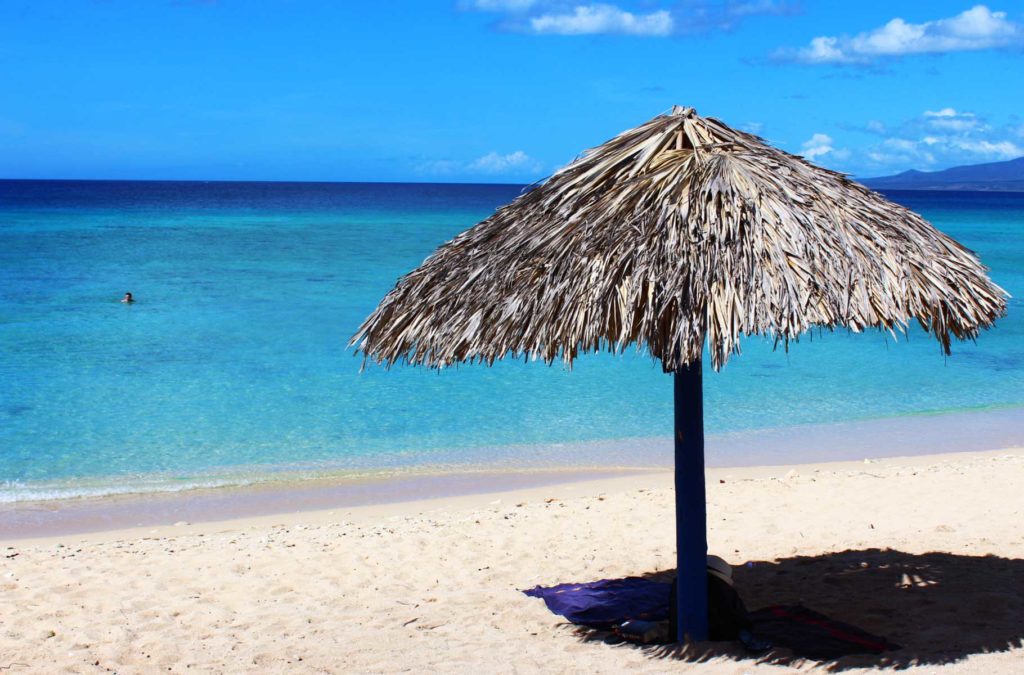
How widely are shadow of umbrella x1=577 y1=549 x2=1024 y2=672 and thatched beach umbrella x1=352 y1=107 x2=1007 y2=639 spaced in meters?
0.70

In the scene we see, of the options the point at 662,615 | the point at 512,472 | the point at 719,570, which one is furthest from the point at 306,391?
the point at 719,570

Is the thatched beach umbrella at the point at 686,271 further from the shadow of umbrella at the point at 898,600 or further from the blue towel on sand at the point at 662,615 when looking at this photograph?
the shadow of umbrella at the point at 898,600

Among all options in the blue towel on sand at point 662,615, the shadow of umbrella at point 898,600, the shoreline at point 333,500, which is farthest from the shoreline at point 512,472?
the shadow of umbrella at point 898,600

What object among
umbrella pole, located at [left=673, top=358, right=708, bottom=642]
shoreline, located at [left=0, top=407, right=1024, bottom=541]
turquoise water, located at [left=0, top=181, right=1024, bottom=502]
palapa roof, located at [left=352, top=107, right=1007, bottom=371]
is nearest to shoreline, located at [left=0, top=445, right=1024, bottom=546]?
shoreline, located at [left=0, top=407, right=1024, bottom=541]

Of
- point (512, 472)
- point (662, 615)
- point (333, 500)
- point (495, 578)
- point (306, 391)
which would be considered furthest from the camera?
point (306, 391)

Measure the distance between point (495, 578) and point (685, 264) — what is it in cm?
287

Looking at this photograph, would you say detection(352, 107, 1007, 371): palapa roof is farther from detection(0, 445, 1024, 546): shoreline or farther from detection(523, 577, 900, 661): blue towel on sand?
detection(0, 445, 1024, 546): shoreline

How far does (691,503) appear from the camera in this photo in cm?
453

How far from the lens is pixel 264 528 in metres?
8.05

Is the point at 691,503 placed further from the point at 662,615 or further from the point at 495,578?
the point at 495,578

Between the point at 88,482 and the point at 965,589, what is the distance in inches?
301

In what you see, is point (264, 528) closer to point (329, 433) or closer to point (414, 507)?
point (414, 507)

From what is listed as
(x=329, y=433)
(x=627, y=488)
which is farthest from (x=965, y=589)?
(x=329, y=433)

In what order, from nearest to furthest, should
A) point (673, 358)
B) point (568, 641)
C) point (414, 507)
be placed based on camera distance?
1. point (673, 358)
2. point (568, 641)
3. point (414, 507)
